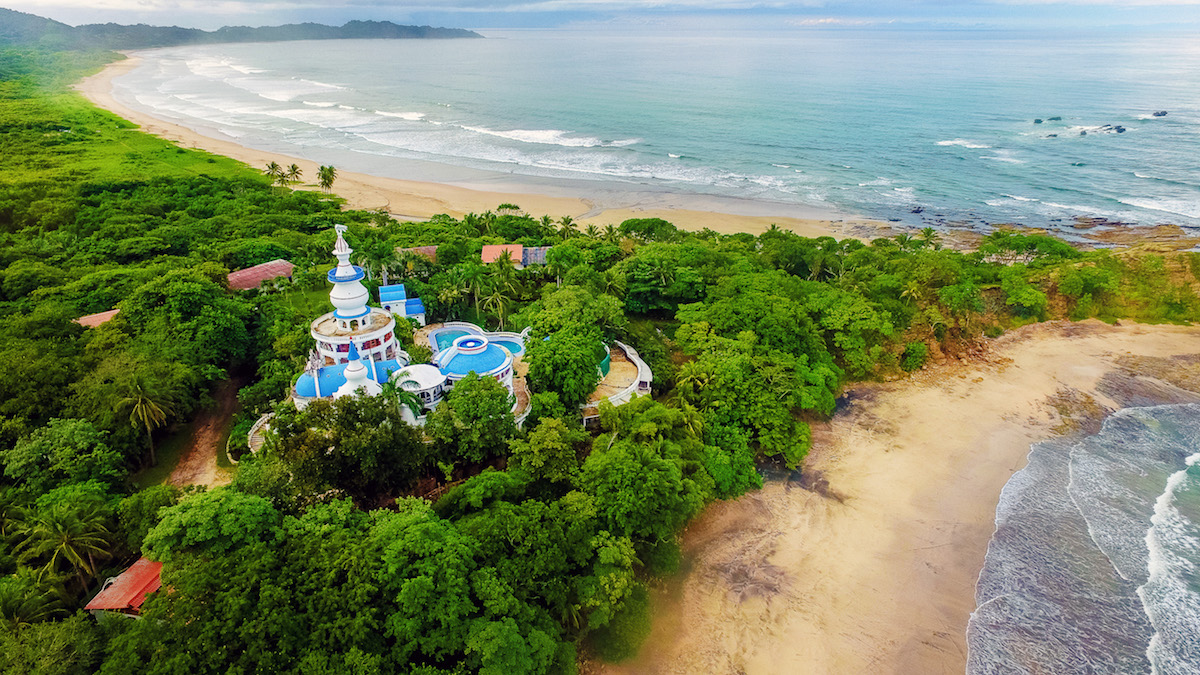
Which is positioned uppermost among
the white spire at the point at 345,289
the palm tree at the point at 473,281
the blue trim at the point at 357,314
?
the white spire at the point at 345,289

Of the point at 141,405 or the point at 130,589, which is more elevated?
the point at 141,405

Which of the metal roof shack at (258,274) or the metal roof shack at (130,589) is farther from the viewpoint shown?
the metal roof shack at (258,274)

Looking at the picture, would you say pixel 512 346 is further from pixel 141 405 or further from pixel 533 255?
pixel 533 255

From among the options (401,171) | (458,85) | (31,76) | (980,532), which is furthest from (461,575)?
(31,76)

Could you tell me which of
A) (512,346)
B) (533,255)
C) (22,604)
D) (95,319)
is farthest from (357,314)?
(533,255)

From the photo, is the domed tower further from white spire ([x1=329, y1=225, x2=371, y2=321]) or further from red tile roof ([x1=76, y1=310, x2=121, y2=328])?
red tile roof ([x1=76, y1=310, x2=121, y2=328])

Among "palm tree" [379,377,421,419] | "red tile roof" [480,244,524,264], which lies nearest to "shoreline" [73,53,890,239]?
"red tile roof" [480,244,524,264]

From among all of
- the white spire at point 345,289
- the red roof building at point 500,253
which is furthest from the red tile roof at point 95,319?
the red roof building at point 500,253

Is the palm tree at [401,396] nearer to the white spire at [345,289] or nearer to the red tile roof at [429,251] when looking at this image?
the white spire at [345,289]
